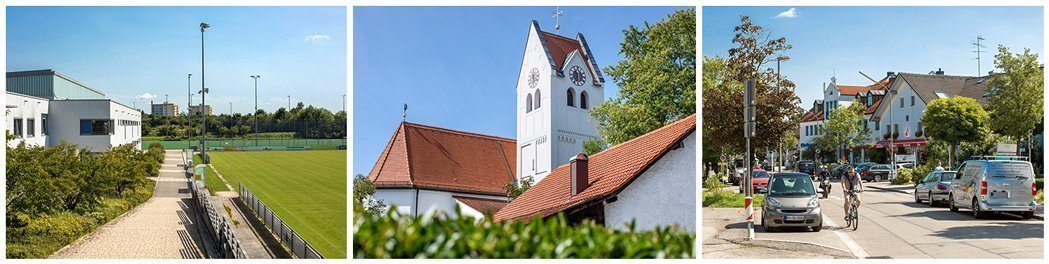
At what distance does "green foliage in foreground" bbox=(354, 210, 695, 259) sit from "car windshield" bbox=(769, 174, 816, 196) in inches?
249

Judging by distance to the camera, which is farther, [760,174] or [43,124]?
[760,174]

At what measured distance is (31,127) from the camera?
→ 12062 millimetres

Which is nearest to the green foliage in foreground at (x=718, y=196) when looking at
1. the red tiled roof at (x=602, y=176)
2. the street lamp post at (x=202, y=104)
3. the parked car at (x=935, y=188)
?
the parked car at (x=935, y=188)

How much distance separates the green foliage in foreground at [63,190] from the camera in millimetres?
13750

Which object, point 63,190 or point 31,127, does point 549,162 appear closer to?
point 31,127

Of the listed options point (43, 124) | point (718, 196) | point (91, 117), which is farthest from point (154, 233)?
point (718, 196)

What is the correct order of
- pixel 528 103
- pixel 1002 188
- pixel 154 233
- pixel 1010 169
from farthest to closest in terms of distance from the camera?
1. pixel 154 233
2. pixel 1010 169
3. pixel 1002 188
4. pixel 528 103

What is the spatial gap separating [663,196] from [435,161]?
192 centimetres

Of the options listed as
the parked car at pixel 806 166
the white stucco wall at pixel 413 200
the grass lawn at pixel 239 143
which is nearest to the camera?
the white stucco wall at pixel 413 200

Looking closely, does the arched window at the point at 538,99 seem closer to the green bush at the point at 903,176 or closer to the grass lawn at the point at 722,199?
the grass lawn at the point at 722,199

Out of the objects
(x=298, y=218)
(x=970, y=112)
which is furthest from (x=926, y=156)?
(x=298, y=218)

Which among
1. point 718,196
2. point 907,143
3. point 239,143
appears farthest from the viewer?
point 907,143

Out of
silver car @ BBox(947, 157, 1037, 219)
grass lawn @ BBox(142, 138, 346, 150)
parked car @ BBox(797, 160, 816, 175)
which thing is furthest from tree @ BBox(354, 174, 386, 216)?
parked car @ BBox(797, 160, 816, 175)

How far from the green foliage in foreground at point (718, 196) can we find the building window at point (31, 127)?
9427mm
